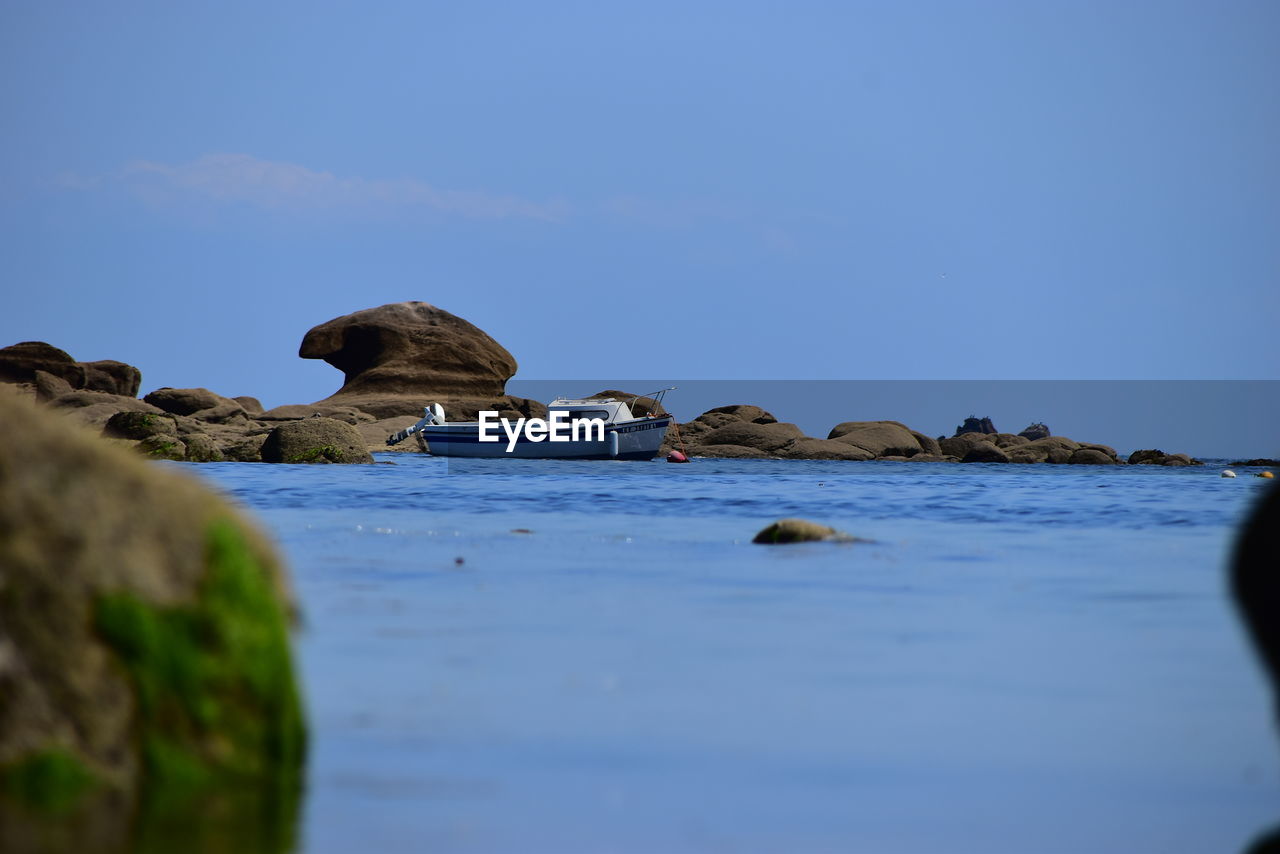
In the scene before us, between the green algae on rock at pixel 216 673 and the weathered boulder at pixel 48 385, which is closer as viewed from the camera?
the green algae on rock at pixel 216 673

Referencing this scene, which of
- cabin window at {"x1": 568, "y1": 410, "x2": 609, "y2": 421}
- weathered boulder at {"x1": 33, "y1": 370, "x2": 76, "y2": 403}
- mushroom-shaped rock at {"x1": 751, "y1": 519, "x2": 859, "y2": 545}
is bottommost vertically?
mushroom-shaped rock at {"x1": 751, "y1": 519, "x2": 859, "y2": 545}

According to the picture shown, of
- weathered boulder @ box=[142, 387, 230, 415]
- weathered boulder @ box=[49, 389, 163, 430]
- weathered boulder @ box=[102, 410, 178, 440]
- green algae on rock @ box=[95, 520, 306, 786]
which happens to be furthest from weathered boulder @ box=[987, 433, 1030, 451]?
green algae on rock @ box=[95, 520, 306, 786]

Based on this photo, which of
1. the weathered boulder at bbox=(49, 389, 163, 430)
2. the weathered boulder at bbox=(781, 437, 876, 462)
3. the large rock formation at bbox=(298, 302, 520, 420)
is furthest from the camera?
the large rock formation at bbox=(298, 302, 520, 420)

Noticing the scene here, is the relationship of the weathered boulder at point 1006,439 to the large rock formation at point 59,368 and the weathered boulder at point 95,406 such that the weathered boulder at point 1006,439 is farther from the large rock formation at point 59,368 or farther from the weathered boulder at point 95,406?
the large rock formation at point 59,368

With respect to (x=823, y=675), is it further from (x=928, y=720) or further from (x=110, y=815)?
(x=110, y=815)

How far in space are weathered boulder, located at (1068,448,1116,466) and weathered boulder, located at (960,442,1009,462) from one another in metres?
4.24

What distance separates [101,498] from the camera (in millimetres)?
6367

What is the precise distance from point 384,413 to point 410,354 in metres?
10.7

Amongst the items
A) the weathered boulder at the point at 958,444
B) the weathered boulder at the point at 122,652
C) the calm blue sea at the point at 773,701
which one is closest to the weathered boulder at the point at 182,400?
the weathered boulder at the point at 958,444

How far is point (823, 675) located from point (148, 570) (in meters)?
5.23

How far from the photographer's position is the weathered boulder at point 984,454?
280 feet

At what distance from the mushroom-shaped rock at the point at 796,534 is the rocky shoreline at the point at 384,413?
30.0m

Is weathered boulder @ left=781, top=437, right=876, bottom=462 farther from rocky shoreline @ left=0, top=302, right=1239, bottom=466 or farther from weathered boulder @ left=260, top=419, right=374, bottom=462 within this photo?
weathered boulder @ left=260, top=419, right=374, bottom=462

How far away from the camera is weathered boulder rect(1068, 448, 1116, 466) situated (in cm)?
8369
